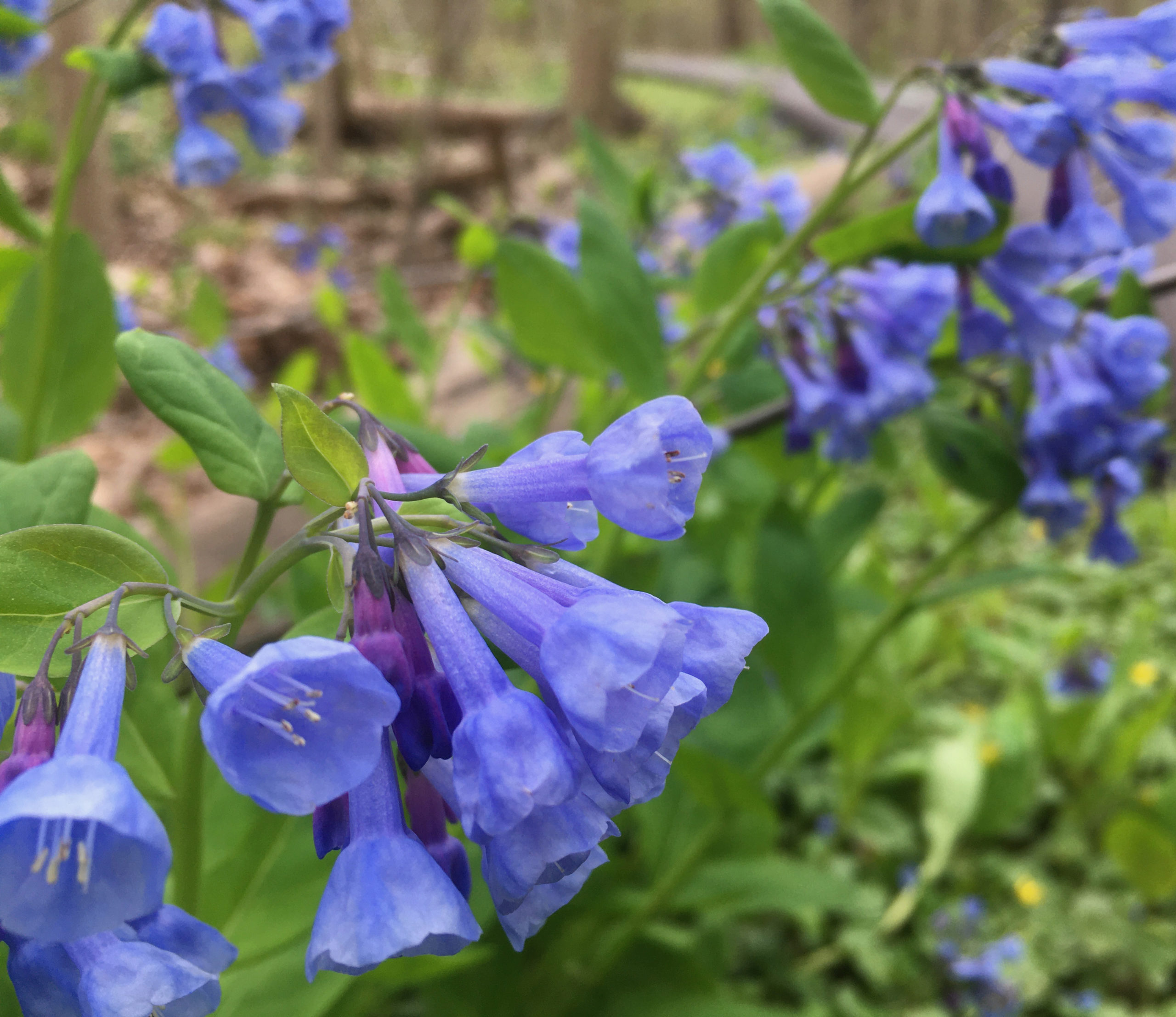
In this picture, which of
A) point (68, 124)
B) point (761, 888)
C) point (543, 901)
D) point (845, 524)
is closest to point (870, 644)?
point (845, 524)

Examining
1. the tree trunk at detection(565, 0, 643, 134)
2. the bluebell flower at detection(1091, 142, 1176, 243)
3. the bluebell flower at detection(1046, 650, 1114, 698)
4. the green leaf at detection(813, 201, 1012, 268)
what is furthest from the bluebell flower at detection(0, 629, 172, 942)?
the tree trunk at detection(565, 0, 643, 134)

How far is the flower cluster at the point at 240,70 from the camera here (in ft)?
3.46

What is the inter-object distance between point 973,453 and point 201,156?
3.69 feet

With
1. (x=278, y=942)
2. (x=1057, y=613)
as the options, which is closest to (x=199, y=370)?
(x=278, y=942)

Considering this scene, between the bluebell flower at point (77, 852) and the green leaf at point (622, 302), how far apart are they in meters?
0.80

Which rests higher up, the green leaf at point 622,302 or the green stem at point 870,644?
the green leaf at point 622,302

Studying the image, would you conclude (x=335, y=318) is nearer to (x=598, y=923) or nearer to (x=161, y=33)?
(x=161, y=33)

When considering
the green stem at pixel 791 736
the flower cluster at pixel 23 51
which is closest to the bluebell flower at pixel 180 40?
the flower cluster at pixel 23 51

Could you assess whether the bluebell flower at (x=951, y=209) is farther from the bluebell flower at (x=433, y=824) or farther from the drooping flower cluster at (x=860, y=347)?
the bluebell flower at (x=433, y=824)

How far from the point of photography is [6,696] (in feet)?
1.58

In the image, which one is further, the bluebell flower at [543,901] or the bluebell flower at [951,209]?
the bluebell flower at [951,209]

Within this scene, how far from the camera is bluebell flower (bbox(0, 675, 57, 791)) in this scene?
1.36 ft

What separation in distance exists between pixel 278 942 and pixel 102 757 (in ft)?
1.36

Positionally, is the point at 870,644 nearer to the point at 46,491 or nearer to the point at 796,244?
the point at 796,244
